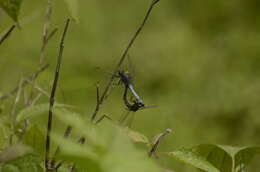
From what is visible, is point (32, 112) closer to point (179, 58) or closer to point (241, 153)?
point (241, 153)

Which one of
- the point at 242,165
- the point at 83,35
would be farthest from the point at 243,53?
the point at 242,165

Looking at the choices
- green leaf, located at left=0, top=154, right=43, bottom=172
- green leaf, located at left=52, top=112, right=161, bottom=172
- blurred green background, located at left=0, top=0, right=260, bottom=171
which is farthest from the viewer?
blurred green background, located at left=0, top=0, right=260, bottom=171

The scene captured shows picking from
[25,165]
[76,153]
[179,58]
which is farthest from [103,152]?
[179,58]

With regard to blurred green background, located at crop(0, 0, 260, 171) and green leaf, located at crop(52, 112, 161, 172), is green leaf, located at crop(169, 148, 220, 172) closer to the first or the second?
green leaf, located at crop(52, 112, 161, 172)

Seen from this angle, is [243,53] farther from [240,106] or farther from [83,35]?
[83,35]

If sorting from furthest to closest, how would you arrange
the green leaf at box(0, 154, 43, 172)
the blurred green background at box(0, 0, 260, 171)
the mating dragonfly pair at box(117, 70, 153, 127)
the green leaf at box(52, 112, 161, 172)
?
the blurred green background at box(0, 0, 260, 171)
the mating dragonfly pair at box(117, 70, 153, 127)
the green leaf at box(0, 154, 43, 172)
the green leaf at box(52, 112, 161, 172)

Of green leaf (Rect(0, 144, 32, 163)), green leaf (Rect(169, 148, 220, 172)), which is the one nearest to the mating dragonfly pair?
green leaf (Rect(169, 148, 220, 172))

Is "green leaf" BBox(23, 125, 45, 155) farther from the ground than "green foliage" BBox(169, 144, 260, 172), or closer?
farther from the ground
